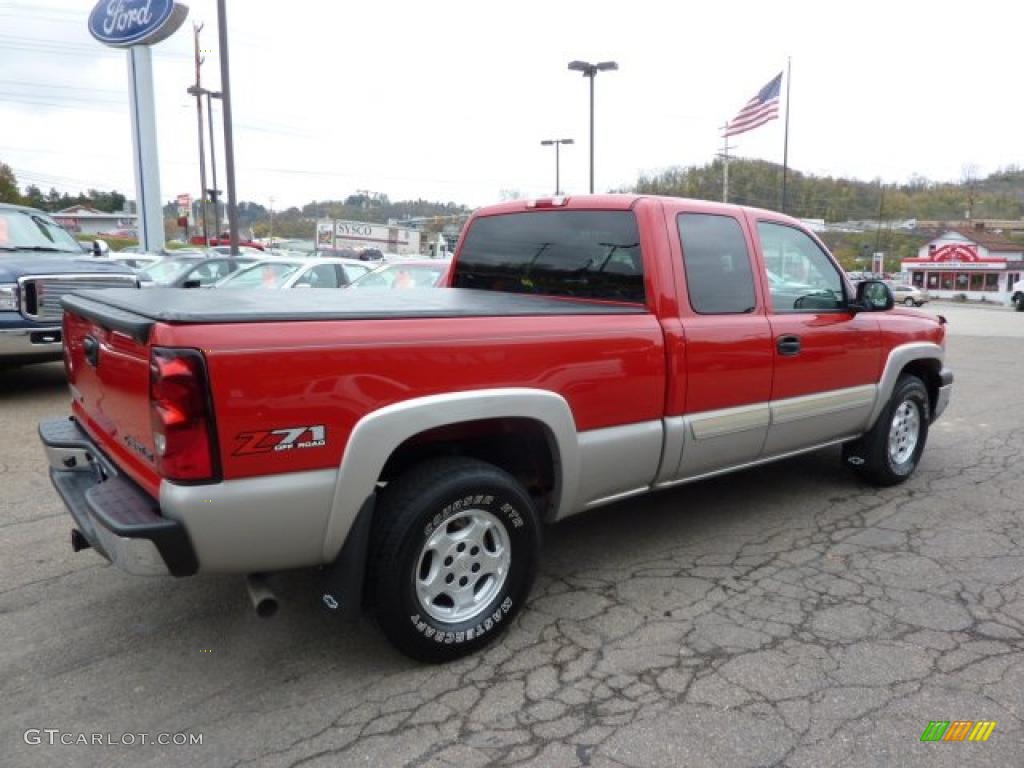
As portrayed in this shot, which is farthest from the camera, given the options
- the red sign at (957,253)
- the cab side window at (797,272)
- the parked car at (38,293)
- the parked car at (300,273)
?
the red sign at (957,253)

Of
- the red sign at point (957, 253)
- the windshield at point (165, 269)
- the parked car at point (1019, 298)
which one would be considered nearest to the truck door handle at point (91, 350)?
the windshield at point (165, 269)

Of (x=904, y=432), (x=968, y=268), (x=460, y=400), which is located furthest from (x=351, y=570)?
(x=968, y=268)

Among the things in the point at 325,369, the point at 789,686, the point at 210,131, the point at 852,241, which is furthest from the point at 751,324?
the point at 852,241

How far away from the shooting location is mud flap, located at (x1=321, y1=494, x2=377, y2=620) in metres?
2.77

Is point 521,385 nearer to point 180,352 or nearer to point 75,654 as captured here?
point 180,352

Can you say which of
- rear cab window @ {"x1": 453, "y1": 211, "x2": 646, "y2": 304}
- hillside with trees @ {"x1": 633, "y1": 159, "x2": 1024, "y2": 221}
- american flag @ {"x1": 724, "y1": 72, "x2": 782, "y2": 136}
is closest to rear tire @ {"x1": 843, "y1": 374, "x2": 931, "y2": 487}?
rear cab window @ {"x1": 453, "y1": 211, "x2": 646, "y2": 304}

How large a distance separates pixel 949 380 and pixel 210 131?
3853 cm

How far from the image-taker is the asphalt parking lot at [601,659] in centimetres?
258

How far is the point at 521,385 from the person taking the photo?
3.14 m

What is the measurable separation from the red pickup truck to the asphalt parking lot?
382 mm

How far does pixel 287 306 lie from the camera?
2918mm

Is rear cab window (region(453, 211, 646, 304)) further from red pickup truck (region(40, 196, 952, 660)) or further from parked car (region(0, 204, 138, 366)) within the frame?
parked car (region(0, 204, 138, 366))

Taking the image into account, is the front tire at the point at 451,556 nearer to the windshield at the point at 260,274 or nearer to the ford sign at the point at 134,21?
the windshield at the point at 260,274

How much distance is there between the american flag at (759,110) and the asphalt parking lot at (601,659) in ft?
79.4
